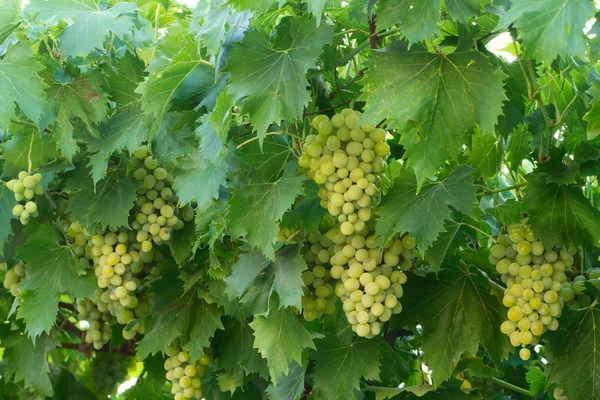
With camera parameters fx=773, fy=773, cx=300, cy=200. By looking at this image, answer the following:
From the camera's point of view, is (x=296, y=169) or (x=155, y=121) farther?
(x=155, y=121)

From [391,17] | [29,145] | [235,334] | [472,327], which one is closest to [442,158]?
[391,17]

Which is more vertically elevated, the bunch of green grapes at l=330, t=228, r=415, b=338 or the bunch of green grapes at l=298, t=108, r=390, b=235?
the bunch of green grapes at l=298, t=108, r=390, b=235

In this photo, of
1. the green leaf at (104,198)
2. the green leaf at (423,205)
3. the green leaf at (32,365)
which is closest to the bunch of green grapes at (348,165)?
the green leaf at (423,205)

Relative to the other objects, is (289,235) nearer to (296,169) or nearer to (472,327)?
(296,169)

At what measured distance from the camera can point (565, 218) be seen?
1.75 m

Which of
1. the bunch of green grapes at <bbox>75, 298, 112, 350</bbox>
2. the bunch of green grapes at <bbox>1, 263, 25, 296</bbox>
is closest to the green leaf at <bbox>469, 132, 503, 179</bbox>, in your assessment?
the bunch of green grapes at <bbox>75, 298, 112, 350</bbox>

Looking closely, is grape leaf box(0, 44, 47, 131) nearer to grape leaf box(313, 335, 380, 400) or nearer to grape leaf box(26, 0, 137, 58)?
grape leaf box(26, 0, 137, 58)

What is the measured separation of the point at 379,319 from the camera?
173 cm

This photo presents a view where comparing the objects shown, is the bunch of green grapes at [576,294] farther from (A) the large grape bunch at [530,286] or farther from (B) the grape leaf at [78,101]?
(B) the grape leaf at [78,101]

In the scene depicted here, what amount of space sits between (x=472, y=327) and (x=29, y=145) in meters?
1.39

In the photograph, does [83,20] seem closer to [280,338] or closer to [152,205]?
[152,205]

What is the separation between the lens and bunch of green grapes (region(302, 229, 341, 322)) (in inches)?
73.4

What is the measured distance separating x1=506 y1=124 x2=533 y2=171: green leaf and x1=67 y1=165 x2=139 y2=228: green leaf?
3.51 feet

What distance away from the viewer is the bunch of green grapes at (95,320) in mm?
2488
